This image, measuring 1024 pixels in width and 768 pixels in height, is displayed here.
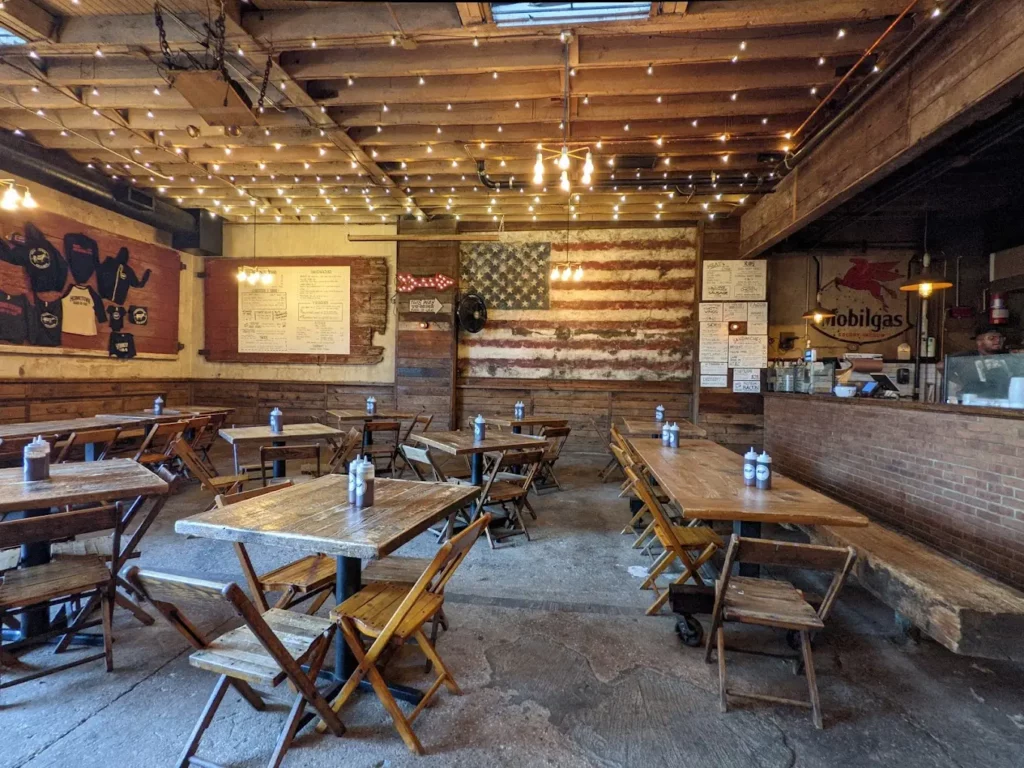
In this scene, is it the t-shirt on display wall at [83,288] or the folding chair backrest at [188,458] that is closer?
the folding chair backrest at [188,458]

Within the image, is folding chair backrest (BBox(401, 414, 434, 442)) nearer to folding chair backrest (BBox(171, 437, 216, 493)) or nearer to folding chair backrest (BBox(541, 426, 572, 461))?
folding chair backrest (BBox(541, 426, 572, 461))

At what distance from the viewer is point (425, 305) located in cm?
821

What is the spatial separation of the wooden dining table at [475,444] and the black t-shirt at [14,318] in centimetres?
541

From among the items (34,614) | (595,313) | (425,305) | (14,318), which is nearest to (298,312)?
(425,305)

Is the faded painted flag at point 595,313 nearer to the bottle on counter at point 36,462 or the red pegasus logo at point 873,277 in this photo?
the red pegasus logo at point 873,277

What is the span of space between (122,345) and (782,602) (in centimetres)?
900

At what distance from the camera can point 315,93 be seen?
15.1 ft

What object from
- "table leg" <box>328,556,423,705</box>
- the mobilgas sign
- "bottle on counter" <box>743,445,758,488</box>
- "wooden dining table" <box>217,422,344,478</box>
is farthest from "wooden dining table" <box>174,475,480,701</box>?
the mobilgas sign

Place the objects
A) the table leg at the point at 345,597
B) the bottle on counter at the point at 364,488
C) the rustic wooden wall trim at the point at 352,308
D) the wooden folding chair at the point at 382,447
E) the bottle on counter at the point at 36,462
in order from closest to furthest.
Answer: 1. the table leg at the point at 345,597
2. the bottle on counter at the point at 364,488
3. the bottle on counter at the point at 36,462
4. the wooden folding chair at the point at 382,447
5. the rustic wooden wall trim at the point at 352,308

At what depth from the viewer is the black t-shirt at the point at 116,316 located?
7.15 metres

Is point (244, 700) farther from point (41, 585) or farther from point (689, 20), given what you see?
point (689, 20)

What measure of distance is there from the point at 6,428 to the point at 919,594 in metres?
7.20

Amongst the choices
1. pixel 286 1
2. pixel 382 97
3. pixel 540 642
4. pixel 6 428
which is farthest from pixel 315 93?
pixel 540 642

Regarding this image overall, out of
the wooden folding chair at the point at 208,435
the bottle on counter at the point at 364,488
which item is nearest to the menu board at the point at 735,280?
the bottle on counter at the point at 364,488
